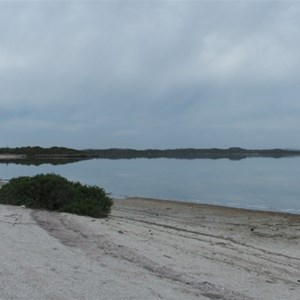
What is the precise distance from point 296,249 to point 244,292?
6.21 metres

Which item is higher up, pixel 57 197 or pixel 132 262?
pixel 57 197

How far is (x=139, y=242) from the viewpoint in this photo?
1029cm

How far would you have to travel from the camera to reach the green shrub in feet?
50.2

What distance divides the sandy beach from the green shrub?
1685 mm

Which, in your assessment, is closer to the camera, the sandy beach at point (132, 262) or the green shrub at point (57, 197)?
the sandy beach at point (132, 262)

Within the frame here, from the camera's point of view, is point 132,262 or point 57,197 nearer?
point 132,262

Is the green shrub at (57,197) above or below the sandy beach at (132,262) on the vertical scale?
above

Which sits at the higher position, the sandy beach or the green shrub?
the green shrub

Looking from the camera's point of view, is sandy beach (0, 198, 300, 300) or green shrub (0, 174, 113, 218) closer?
sandy beach (0, 198, 300, 300)

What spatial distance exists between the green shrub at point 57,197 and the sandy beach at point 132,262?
1.69 meters

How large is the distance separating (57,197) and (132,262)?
8.25m

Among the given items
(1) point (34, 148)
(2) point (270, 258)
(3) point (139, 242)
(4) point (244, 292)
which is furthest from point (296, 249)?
(1) point (34, 148)

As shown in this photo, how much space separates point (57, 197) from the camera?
15.8 metres

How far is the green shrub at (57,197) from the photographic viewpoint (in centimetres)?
1529
